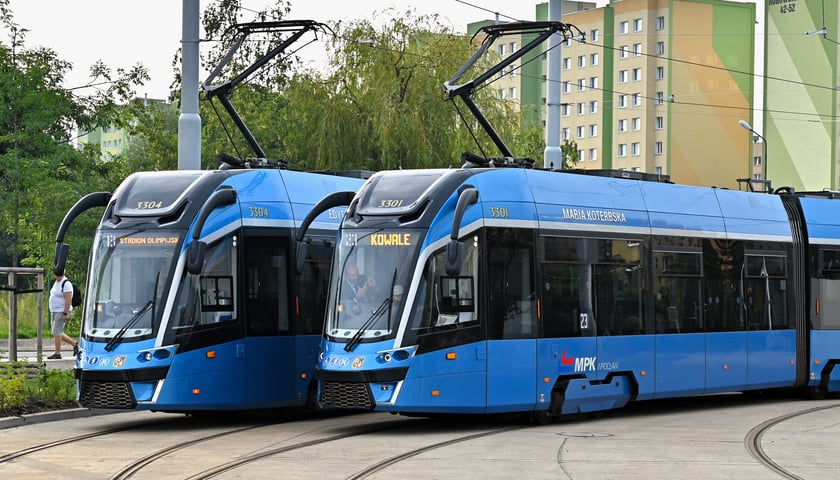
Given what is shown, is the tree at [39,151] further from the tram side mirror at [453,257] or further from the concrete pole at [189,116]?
the tram side mirror at [453,257]

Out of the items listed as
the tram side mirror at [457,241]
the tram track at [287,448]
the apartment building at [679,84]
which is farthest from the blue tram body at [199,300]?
the apartment building at [679,84]

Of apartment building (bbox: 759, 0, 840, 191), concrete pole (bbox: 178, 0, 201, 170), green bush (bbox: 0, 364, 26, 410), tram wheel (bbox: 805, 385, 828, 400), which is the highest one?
apartment building (bbox: 759, 0, 840, 191)

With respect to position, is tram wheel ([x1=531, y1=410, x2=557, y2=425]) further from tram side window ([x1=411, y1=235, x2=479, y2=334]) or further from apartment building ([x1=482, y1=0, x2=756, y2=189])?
apartment building ([x1=482, y1=0, x2=756, y2=189])

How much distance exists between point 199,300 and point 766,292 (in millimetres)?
8932

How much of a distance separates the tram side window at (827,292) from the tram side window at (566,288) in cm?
588

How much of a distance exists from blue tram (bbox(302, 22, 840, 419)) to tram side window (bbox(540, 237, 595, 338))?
21mm

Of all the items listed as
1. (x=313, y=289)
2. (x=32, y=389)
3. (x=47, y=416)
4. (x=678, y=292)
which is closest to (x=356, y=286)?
(x=313, y=289)

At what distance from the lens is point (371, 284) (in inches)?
639

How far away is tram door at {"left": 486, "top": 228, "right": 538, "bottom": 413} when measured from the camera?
648 inches

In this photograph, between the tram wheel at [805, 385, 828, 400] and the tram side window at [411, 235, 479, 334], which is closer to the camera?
the tram side window at [411, 235, 479, 334]

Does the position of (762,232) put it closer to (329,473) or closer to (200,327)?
(200,327)

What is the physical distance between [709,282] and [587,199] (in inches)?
116

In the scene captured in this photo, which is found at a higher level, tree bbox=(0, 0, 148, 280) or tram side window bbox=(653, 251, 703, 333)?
tree bbox=(0, 0, 148, 280)

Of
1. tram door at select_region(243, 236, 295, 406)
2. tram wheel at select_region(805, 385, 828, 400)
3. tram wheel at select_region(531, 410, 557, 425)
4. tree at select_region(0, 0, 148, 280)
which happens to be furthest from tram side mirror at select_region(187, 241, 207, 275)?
tree at select_region(0, 0, 148, 280)
